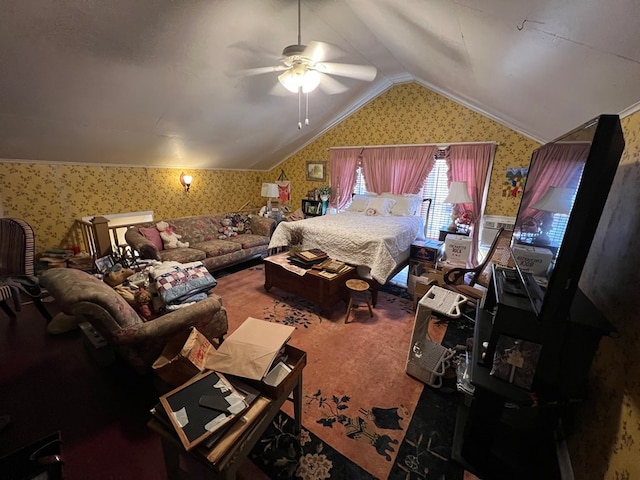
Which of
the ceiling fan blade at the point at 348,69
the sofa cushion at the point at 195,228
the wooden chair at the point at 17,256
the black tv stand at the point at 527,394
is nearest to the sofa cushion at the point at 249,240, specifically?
the sofa cushion at the point at 195,228

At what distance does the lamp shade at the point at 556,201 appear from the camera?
1.04 m

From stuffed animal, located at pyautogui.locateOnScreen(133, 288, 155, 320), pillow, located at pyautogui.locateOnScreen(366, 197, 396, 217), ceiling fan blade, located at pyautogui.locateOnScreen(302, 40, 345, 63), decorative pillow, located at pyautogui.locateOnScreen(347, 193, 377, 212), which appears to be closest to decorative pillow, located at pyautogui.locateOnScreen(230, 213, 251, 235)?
decorative pillow, located at pyautogui.locateOnScreen(347, 193, 377, 212)

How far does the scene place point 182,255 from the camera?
3404 millimetres

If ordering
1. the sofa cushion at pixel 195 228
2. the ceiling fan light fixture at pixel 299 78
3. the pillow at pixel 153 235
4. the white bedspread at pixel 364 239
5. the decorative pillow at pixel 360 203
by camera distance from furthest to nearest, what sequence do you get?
the decorative pillow at pixel 360 203
the sofa cushion at pixel 195 228
the pillow at pixel 153 235
the white bedspread at pixel 364 239
the ceiling fan light fixture at pixel 299 78

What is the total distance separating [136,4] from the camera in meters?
1.74

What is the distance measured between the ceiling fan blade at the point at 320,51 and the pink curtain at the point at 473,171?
2837 mm

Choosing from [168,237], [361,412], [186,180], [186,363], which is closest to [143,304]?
[186,363]

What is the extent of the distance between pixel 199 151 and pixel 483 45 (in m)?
3.92

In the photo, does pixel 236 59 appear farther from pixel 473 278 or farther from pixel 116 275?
pixel 473 278

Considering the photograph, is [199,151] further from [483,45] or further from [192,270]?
[483,45]

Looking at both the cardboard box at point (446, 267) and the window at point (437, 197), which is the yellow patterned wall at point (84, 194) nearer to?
the window at point (437, 197)

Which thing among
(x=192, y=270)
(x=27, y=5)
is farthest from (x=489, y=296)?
(x=27, y=5)

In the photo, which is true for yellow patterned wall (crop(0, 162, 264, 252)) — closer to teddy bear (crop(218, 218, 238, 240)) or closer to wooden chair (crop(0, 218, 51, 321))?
teddy bear (crop(218, 218, 238, 240))

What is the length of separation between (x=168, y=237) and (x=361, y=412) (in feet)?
11.0
